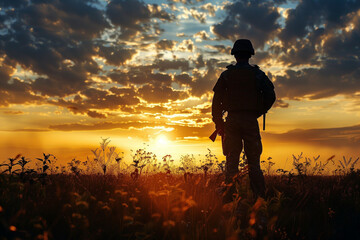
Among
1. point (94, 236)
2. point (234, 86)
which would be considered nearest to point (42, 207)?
point (94, 236)

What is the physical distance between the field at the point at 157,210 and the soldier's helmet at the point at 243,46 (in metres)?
→ 2.61

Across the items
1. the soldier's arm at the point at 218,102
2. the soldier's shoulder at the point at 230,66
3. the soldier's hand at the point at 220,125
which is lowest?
the soldier's hand at the point at 220,125

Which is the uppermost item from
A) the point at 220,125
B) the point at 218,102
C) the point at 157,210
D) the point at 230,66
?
A: the point at 230,66

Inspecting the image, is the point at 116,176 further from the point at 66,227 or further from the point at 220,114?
the point at 66,227

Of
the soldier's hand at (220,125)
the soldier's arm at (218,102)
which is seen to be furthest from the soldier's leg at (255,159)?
the soldier's arm at (218,102)

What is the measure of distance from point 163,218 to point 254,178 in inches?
107

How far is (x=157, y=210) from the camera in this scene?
15.1 ft

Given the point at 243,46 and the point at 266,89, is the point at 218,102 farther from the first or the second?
the point at 243,46

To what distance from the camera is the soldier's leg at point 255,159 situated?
6.25 metres

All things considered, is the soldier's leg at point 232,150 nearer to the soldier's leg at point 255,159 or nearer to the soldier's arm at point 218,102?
the soldier's leg at point 255,159

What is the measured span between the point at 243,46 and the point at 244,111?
1359 millimetres

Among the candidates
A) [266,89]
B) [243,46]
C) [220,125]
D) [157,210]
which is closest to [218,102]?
[220,125]

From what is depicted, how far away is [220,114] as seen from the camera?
6.68 metres

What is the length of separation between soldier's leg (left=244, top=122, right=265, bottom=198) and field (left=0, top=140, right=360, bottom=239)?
0.45 metres
